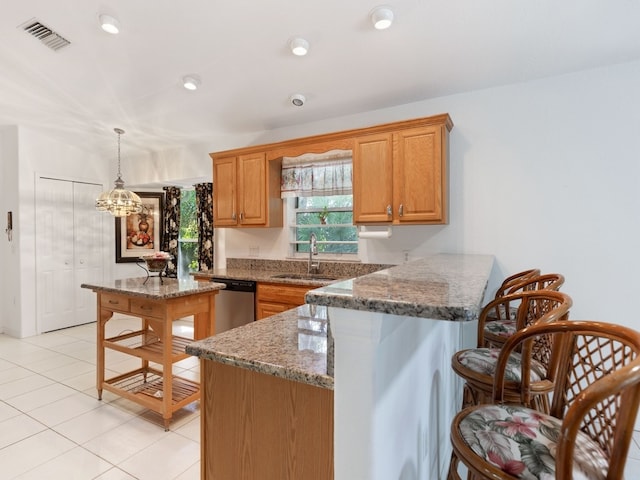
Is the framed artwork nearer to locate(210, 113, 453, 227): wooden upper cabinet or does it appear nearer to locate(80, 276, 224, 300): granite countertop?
locate(210, 113, 453, 227): wooden upper cabinet

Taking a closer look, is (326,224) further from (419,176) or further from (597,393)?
(597,393)

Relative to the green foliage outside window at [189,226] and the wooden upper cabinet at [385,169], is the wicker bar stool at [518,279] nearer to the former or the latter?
the wooden upper cabinet at [385,169]

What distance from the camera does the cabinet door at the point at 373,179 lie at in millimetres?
3105

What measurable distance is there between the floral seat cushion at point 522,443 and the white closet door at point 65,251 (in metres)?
5.67

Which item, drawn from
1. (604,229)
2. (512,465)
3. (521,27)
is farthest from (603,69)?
(512,465)

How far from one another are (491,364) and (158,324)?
86.4 inches

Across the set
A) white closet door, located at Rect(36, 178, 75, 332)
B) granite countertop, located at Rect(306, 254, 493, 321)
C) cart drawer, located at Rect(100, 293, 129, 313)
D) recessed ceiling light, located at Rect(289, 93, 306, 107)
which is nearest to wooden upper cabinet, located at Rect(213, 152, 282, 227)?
recessed ceiling light, located at Rect(289, 93, 306, 107)

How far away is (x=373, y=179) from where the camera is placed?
10.4 feet

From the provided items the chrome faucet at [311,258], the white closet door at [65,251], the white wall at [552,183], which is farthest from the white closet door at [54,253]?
the white wall at [552,183]

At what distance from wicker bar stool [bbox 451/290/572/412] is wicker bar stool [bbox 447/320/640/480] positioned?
88 millimetres

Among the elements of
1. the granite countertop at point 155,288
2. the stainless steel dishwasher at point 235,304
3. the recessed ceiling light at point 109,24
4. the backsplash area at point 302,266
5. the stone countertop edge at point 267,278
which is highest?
the recessed ceiling light at point 109,24

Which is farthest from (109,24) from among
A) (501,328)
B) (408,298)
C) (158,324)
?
(501,328)

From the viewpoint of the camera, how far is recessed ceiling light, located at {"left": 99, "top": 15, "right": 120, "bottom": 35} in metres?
2.36

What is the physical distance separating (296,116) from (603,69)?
Answer: 107 inches
